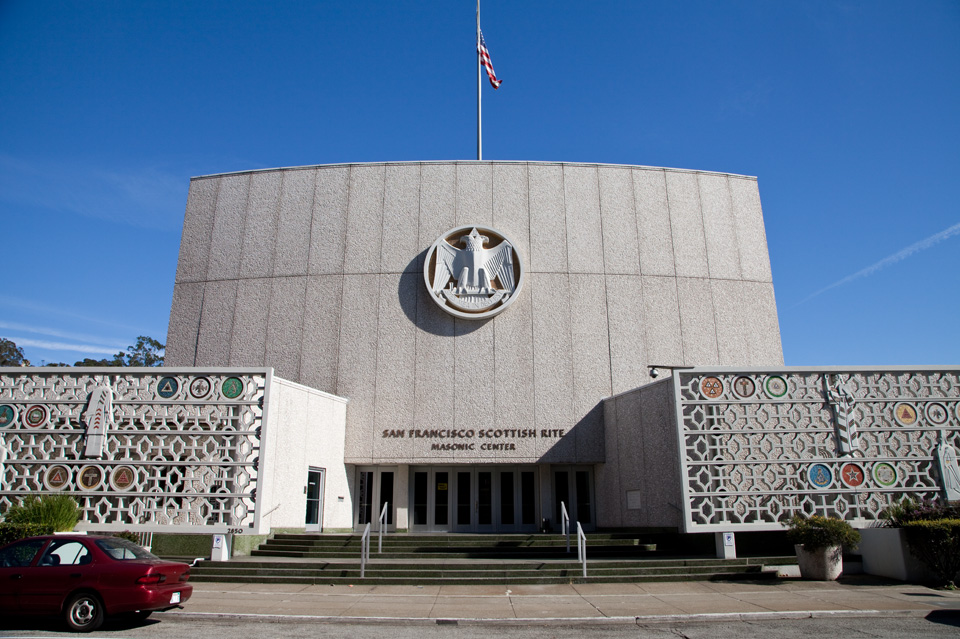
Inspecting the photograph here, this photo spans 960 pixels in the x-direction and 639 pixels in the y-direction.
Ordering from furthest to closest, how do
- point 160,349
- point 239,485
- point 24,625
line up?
1. point 160,349
2. point 239,485
3. point 24,625

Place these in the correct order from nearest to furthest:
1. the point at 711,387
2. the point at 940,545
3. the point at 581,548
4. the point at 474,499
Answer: the point at 940,545 → the point at 581,548 → the point at 711,387 → the point at 474,499

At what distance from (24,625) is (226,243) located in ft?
52.1

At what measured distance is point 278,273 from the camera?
72.9 feet

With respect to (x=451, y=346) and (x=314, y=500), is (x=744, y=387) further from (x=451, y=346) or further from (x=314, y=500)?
(x=314, y=500)

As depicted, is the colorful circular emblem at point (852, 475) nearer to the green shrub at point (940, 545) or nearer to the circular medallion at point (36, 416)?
the green shrub at point (940, 545)

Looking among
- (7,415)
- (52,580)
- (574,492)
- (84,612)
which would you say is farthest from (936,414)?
(7,415)

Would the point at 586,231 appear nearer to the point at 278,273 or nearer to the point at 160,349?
the point at 278,273

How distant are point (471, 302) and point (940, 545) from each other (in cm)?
1388

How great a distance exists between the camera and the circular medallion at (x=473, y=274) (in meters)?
21.2

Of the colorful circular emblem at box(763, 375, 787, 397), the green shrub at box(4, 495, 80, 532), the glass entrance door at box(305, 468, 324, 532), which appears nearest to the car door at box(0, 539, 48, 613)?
the green shrub at box(4, 495, 80, 532)

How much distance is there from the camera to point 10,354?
202 feet

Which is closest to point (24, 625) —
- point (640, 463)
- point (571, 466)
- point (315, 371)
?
point (315, 371)

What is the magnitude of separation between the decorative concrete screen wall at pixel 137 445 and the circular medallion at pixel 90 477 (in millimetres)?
24

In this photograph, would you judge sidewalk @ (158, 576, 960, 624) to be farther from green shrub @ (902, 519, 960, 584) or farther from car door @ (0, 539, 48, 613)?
car door @ (0, 539, 48, 613)
